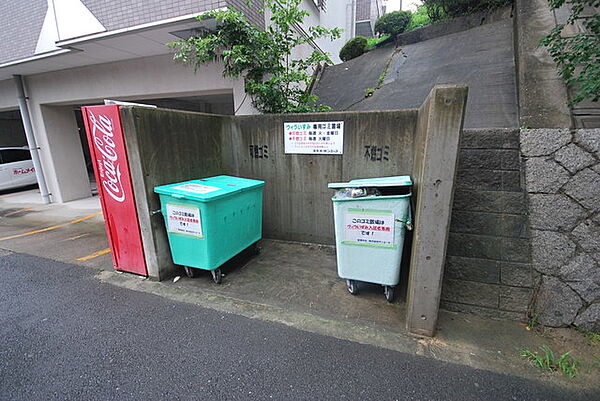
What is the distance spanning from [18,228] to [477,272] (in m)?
8.59

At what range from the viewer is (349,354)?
85.0 inches

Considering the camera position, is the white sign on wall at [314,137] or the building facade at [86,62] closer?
the white sign on wall at [314,137]

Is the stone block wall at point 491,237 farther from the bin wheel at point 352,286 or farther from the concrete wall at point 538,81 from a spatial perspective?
the bin wheel at point 352,286

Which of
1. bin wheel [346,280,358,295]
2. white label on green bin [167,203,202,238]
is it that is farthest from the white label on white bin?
bin wheel [346,280,358,295]

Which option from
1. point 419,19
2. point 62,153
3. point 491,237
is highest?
point 419,19

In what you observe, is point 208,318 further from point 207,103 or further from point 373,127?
point 207,103

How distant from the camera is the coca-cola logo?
121 inches

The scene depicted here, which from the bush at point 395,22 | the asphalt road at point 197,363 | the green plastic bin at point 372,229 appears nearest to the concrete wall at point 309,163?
the green plastic bin at point 372,229

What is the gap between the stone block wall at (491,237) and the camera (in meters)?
2.44

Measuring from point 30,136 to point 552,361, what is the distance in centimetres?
1187

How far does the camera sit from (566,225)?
2.29 metres

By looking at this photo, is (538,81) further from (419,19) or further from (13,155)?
(13,155)

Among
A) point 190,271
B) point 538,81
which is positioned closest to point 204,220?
point 190,271

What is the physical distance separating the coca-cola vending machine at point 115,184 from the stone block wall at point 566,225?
4.28 meters
